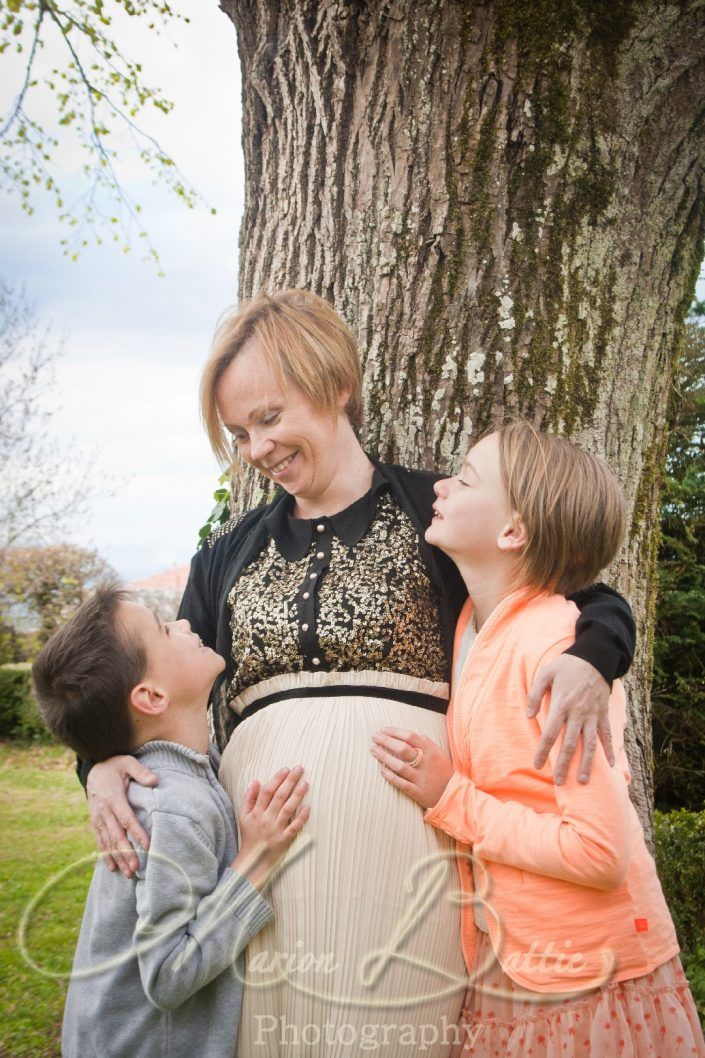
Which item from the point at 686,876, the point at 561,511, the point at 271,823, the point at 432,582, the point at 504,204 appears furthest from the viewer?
the point at 686,876

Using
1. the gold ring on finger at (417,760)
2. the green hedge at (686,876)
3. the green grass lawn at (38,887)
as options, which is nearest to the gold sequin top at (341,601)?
the gold ring on finger at (417,760)

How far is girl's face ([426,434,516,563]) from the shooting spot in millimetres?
Result: 2102

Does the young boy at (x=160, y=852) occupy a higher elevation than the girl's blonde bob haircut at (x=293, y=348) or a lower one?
lower

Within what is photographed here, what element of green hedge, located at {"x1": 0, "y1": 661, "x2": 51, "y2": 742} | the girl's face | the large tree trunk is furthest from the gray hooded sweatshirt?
green hedge, located at {"x1": 0, "y1": 661, "x2": 51, "y2": 742}

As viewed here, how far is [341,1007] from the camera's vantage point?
1781mm

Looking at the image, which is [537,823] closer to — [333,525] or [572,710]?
[572,710]

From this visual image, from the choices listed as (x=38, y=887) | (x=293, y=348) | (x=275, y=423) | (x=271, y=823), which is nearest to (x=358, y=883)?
(x=271, y=823)

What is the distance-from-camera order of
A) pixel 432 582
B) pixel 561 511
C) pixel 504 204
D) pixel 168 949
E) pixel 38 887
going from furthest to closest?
1. pixel 38 887
2. pixel 504 204
3. pixel 432 582
4. pixel 561 511
5. pixel 168 949

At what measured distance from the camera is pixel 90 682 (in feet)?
6.49

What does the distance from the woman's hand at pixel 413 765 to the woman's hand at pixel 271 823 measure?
0.64 ft

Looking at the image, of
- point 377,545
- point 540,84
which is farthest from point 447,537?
point 540,84

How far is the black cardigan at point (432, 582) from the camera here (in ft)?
6.29

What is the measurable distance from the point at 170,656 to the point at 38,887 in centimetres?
638

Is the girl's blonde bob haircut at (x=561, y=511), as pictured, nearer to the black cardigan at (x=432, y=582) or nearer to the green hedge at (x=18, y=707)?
the black cardigan at (x=432, y=582)
